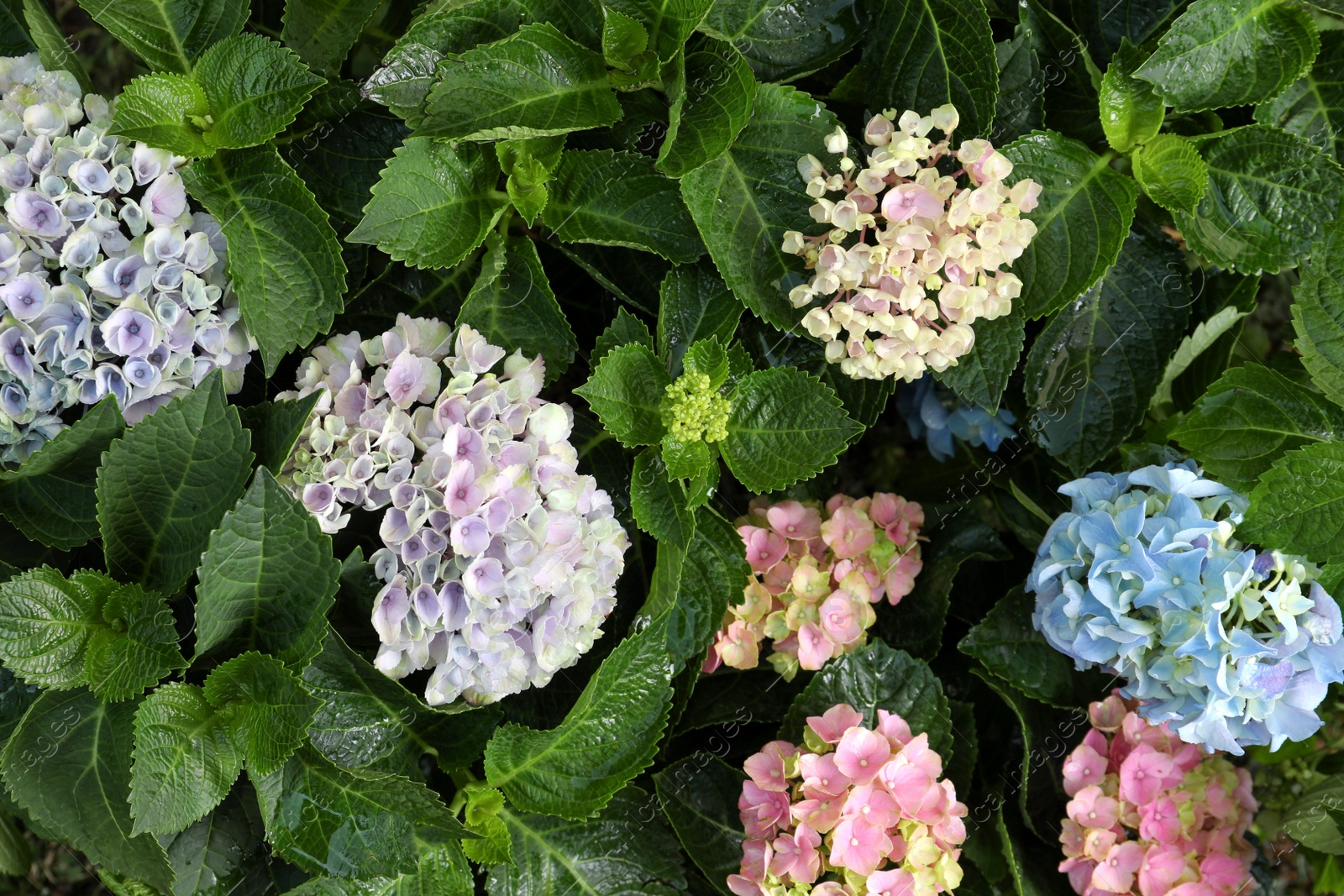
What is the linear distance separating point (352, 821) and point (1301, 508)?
2.88 feet

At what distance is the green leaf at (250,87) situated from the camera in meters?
0.88

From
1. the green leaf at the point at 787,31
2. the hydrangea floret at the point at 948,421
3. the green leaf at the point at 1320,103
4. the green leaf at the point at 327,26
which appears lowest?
the hydrangea floret at the point at 948,421

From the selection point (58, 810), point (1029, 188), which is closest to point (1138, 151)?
point (1029, 188)

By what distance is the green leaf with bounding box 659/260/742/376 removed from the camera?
100 cm

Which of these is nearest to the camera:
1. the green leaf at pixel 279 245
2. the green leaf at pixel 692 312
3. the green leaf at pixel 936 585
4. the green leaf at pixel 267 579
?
the green leaf at pixel 267 579

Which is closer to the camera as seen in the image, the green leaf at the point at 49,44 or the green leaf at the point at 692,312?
the green leaf at the point at 49,44

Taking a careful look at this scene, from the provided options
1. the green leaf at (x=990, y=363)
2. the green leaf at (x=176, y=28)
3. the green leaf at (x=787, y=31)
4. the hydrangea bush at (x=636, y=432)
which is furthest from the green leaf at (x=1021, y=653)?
the green leaf at (x=176, y=28)

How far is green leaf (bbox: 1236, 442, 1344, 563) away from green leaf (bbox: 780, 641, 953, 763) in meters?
0.34

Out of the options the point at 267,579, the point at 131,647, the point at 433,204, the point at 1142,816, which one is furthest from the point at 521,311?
the point at 1142,816

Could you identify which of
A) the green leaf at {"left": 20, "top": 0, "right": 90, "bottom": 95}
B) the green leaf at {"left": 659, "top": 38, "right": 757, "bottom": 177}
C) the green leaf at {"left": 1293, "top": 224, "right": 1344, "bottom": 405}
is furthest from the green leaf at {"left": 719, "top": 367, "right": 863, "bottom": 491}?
the green leaf at {"left": 20, "top": 0, "right": 90, "bottom": 95}

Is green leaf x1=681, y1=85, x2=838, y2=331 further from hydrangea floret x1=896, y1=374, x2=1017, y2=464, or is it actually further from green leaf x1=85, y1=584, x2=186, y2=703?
green leaf x1=85, y1=584, x2=186, y2=703

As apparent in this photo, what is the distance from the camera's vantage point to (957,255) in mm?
906

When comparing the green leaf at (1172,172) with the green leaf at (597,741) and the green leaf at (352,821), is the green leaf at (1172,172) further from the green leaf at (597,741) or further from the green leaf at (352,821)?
the green leaf at (352,821)

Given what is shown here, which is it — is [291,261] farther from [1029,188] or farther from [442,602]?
[1029,188]
